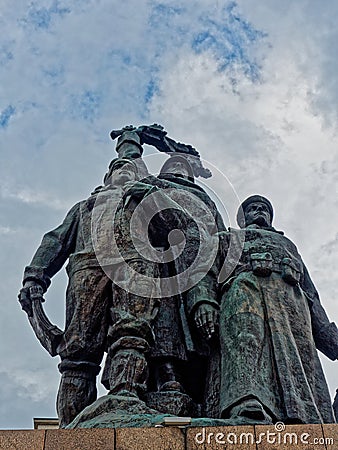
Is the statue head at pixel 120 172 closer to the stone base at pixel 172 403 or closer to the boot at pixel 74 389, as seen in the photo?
the boot at pixel 74 389

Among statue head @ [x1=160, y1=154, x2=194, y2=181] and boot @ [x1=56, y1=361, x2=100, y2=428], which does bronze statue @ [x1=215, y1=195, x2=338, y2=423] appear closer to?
boot @ [x1=56, y1=361, x2=100, y2=428]

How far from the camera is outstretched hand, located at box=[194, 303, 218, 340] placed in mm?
6750

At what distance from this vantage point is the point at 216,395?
652cm

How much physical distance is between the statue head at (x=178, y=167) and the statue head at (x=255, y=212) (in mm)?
1704

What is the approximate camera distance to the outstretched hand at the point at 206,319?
6.75m

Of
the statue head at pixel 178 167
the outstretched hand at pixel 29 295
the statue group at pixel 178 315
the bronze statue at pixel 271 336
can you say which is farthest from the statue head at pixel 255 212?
the outstretched hand at pixel 29 295

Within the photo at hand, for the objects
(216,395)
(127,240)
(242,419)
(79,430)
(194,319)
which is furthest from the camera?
(127,240)

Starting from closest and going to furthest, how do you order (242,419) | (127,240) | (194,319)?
1. (242,419)
2. (194,319)
3. (127,240)

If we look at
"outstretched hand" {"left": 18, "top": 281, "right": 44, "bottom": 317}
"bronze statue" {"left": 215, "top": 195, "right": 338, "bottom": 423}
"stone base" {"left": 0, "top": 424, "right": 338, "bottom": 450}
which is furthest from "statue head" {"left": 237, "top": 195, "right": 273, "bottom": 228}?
"stone base" {"left": 0, "top": 424, "right": 338, "bottom": 450}

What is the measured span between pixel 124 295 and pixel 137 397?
1.22 meters

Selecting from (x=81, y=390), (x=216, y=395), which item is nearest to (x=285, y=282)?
(x=216, y=395)

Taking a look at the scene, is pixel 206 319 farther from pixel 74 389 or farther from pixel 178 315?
pixel 74 389

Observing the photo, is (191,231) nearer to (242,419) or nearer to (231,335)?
(231,335)

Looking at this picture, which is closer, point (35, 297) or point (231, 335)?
point (231, 335)
